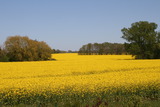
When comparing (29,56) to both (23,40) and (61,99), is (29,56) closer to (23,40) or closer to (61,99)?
(23,40)

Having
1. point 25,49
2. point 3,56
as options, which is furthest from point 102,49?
point 3,56

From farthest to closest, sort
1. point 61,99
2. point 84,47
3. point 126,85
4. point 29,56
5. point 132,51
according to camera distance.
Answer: point 84,47 → point 29,56 → point 132,51 → point 126,85 → point 61,99

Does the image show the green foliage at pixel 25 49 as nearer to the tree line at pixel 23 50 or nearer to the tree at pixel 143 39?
the tree line at pixel 23 50

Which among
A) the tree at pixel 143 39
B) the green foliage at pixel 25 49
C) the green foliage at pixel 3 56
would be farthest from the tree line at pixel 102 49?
the green foliage at pixel 3 56

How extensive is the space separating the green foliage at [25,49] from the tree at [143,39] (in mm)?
19479

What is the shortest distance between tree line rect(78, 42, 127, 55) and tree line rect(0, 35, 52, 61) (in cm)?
4410

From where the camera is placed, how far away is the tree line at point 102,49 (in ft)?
299

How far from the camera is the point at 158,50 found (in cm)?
4950

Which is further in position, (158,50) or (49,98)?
(158,50)

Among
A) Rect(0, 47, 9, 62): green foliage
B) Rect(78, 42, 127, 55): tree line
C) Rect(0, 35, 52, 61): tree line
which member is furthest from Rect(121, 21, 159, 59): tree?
Rect(78, 42, 127, 55): tree line

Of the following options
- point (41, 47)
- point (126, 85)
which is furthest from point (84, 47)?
point (126, 85)

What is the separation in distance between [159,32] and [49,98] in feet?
151

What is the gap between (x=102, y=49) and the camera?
96688mm

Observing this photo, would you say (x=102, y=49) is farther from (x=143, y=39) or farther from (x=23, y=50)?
(x=23, y=50)
